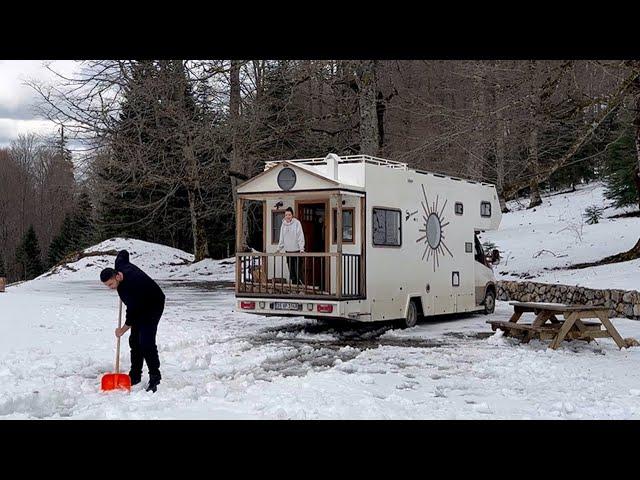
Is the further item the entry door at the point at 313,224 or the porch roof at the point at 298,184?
the entry door at the point at 313,224

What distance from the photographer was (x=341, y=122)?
27812mm

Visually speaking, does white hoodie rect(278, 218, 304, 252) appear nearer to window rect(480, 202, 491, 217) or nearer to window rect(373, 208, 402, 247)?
window rect(373, 208, 402, 247)

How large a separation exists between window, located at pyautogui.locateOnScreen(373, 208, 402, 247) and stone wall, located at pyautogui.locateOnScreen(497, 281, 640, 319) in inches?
163

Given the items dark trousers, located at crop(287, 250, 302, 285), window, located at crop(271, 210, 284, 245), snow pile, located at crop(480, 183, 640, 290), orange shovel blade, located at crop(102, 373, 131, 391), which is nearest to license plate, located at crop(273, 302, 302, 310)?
dark trousers, located at crop(287, 250, 302, 285)

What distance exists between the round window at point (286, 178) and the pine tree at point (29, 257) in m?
39.5

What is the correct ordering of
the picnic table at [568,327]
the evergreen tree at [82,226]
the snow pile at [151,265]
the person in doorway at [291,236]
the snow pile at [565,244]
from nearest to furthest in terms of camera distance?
the picnic table at [568,327] → the person in doorway at [291,236] → the snow pile at [565,244] → the snow pile at [151,265] → the evergreen tree at [82,226]

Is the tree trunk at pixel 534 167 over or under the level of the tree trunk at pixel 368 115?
under

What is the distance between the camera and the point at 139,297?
28.2 feet

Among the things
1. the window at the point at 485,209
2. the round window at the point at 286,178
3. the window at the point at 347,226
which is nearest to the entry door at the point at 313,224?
the window at the point at 347,226

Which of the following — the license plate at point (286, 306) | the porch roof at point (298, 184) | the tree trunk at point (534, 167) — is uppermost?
the tree trunk at point (534, 167)

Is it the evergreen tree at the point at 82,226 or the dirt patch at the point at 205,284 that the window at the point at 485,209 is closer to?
the dirt patch at the point at 205,284

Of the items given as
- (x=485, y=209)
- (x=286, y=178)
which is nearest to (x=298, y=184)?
(x=286, y=178)

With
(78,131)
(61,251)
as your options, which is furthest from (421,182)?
(61,251)

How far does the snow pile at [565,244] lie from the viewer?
19.7 meters
